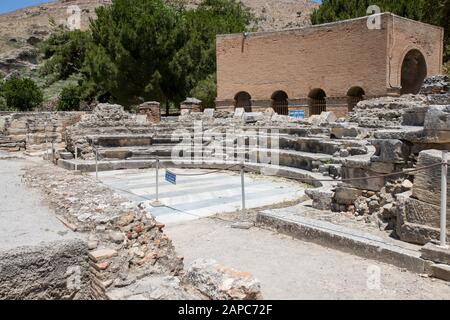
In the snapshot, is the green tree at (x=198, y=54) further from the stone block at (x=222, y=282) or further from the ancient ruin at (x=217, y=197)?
the stone block at (x=222, y=282)

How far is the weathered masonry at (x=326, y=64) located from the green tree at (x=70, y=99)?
15595 millimetres

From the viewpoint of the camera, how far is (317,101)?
26.2 meters

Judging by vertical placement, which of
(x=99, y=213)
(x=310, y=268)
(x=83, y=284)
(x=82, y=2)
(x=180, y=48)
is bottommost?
(x=310, y=268)

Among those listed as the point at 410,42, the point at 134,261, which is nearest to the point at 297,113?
the point at 410,42

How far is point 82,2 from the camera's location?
94938mm

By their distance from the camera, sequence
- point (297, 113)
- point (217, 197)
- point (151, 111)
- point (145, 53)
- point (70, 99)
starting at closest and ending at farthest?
point (217, 197), point (151, 111), point (297, 113), point (145, 53), point (70, 99)

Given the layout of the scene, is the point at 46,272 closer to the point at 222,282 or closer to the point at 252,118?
the point at 222,282

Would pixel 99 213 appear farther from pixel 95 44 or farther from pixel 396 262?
pixel 95 44

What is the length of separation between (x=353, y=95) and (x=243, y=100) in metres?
7.36

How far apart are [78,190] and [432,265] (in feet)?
14.0

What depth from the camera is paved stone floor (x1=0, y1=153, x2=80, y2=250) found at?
12.1 feet

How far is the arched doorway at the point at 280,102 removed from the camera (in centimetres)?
2725

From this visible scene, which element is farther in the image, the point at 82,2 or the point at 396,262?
the point at 82,2
